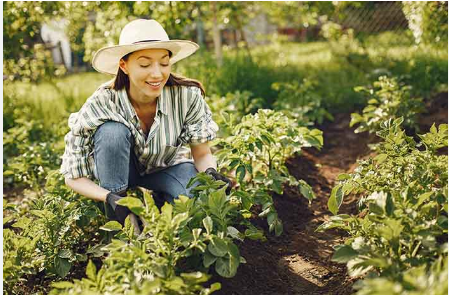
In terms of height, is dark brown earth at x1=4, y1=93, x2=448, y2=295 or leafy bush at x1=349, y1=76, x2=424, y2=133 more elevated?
leafy bush at x1=349, y1=76, x2=424, y2=133

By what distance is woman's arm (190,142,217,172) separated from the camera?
271 cm

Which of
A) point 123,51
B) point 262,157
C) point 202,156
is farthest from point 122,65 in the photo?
point 262,157

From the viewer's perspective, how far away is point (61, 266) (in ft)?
7.70

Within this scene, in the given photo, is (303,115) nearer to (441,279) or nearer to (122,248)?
(122,248)

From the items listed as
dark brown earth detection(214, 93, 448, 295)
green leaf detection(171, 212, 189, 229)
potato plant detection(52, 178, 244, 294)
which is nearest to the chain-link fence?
dark brown earth detection(214, 93, 448, 295)

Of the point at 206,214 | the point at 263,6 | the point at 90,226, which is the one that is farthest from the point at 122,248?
the point at 263,6

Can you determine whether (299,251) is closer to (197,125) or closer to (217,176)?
(217,176)

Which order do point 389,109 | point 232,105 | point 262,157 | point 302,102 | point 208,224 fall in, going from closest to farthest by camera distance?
1. point 208,224
2. point 262,157
3. point 389,109
4. point 232,105
5. point 302,102

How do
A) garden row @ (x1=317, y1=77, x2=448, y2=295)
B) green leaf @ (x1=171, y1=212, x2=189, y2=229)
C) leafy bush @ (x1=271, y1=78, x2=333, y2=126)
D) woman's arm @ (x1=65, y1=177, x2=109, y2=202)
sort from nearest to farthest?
garden row @ (x1=317, y1=77, x2=448, y2=295) < green leaf @ (x1=171, y1=212, x2=189, y2=229) < woman's arm @ (x1=65, y1=177, x2=109, y2=202) < leafy bush @ (x1=271, y1=78, x2=333, y2=126)

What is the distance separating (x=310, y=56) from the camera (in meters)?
6.57

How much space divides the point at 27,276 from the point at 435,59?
3.73 metres

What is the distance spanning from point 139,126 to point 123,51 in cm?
33

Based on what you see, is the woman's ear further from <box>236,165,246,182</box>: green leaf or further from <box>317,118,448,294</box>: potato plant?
<box>317,118,448,294</box>: potato plant

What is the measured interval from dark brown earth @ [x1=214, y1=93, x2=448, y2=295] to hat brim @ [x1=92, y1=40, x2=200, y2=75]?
2.90 ft
